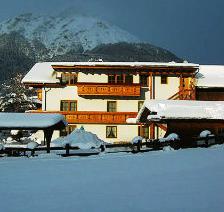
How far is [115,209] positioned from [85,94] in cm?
3652

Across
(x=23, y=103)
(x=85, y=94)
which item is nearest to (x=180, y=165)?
(x=85, y=94)

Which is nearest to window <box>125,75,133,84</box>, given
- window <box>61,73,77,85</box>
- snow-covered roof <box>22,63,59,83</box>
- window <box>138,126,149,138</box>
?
window <box>138,126,149,138</box>

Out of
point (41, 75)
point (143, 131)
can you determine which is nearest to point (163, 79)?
point (143, 131)

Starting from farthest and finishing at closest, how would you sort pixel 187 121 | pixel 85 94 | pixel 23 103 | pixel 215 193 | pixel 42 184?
pixel 23 103 < pixel 85 94 < pixel 187 121 < pixel 42 184 < pixel 215 193

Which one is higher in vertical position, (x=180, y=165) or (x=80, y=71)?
(x=80, y=71)

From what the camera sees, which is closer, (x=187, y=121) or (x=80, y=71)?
(x=187, y=121)

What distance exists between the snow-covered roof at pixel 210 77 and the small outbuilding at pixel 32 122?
59.2 feet

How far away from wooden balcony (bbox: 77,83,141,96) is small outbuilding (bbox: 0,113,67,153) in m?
11.0

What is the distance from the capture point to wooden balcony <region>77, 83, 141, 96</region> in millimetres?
46125

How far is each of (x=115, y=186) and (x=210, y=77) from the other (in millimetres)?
38505

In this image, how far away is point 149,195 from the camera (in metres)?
11.4

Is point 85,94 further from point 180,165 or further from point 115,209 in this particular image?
point 115,209

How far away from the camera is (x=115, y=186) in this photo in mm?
12789

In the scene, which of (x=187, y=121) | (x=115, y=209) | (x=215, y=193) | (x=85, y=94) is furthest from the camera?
(x=85, y=94)
